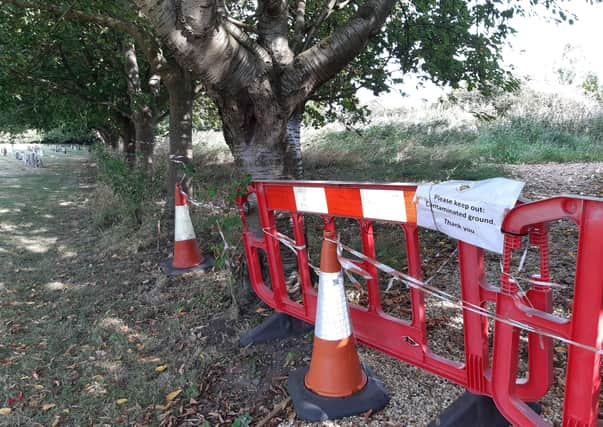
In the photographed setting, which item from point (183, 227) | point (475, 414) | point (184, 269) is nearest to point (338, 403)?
point (475, 414)

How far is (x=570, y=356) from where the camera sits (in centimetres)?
159

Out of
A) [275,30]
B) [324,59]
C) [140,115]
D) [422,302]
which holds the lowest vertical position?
[422,302]

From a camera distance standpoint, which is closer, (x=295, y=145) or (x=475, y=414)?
(x=475, y=414)

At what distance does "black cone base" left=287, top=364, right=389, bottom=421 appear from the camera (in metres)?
2.67

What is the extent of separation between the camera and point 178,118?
7977mm

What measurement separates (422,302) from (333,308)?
58 cm

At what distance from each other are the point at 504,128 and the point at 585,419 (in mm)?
17766

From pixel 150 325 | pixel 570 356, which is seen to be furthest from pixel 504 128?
pixel 570 356

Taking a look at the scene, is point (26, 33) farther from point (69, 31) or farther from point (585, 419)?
point (585, 419)

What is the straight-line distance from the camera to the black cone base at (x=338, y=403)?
105 inches

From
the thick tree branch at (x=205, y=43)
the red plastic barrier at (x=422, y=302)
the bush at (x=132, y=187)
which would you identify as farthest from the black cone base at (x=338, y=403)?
the bush at (x=132, y=187)

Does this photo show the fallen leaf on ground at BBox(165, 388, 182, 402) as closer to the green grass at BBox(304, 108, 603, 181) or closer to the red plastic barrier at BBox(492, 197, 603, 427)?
the red plastic barrier at BBox(492, 197, 603, 427)

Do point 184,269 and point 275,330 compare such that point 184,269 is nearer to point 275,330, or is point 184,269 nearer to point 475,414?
point 275,330

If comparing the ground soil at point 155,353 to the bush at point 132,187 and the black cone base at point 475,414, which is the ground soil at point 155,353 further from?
the bush at point 132,187
